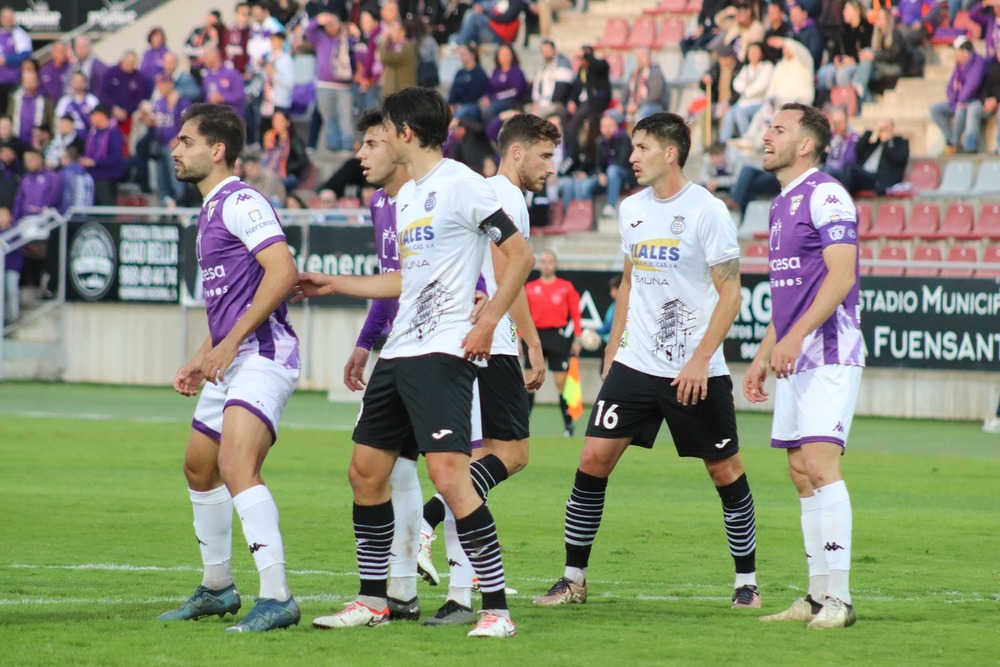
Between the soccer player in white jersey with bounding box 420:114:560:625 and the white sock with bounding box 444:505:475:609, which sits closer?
the white sock with bounding box 444:505:475:609

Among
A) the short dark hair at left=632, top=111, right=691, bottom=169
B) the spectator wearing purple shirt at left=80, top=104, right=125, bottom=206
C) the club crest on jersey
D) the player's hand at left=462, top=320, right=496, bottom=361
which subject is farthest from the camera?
the spectator wearing purple shirt at left=80, top=104, right=125, bottom=206

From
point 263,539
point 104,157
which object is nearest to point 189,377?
point 263,539

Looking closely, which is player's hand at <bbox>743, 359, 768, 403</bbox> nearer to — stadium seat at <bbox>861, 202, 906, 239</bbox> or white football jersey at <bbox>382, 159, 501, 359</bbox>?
white football jersey at <bbox>382, 159, 501, 359</bbox>

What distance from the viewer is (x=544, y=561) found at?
9.19m

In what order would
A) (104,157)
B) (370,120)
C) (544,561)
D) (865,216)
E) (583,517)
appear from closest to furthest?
(370,120) → (583,517) → (544,561) → (865,216) → (104,157)

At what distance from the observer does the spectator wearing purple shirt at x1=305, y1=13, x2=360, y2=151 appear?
27406 millimetres

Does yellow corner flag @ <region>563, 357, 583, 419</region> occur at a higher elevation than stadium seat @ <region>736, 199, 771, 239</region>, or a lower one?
lower

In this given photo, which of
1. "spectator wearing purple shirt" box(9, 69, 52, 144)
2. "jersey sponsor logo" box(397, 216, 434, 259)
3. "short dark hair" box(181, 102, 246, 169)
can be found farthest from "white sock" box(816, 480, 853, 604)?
"spectator wearing purple shirt" box(9, 69, 52, 144)

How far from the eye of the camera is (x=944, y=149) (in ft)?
77.3

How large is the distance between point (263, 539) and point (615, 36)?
2325 centimetres

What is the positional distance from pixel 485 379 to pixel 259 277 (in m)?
1.49

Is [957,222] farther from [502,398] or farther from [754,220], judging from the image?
[502,398]

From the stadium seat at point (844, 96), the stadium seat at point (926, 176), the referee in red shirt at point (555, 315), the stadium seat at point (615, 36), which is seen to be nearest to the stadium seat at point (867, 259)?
the stadium seat at point (926, 176)

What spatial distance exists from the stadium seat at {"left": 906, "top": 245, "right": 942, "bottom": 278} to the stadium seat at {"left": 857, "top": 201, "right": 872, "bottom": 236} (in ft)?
3.80
